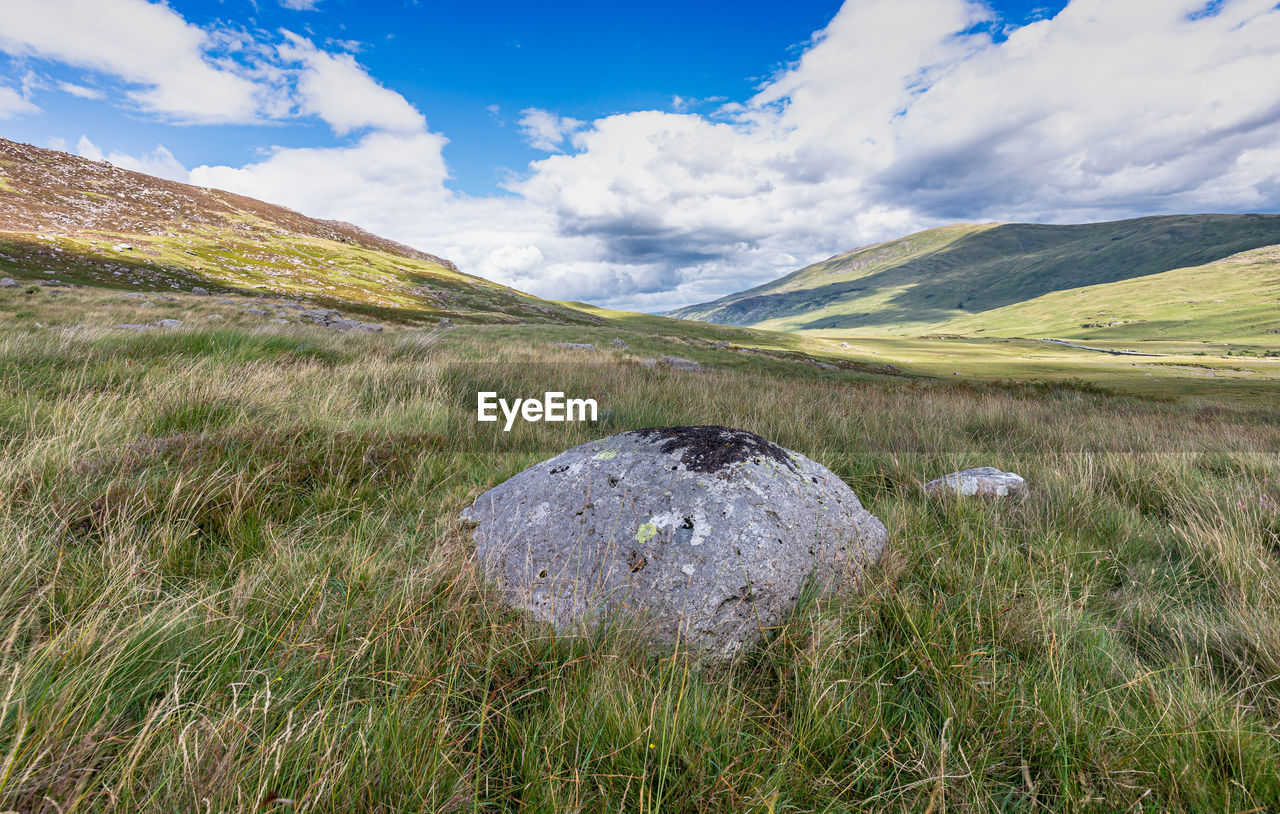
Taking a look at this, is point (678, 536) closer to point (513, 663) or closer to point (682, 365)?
point (513, 663)

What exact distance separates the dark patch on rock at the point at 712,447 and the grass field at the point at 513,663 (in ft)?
2.83

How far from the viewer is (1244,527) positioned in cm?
291

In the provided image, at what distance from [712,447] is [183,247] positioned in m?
106

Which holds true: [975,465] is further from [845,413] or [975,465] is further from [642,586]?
[642,586]

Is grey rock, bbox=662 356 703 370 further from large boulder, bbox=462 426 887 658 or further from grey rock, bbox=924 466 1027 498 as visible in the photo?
large boulder, bbox=462 426 887 658

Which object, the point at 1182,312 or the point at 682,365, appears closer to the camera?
the point at 682,365

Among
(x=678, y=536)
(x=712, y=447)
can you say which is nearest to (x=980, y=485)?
(x=712, y=447)

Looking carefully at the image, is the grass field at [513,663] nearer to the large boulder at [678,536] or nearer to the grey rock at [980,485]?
the large boulder at [678,536]

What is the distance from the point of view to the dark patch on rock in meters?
2.79

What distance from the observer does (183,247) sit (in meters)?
75.7

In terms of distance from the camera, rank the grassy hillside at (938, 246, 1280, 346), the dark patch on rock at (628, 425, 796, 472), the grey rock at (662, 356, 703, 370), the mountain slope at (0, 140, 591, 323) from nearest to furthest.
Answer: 1. the dark patch on rock at (628, 425, 796, 472)
2. the grey rock at (662, 356, 703, 370)
3. the mountain slope at (0, 140, 591, 323)
4. the grassy hillside at (938, 246, 1280, 346)

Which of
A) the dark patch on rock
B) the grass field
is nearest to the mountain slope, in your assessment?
the grass field

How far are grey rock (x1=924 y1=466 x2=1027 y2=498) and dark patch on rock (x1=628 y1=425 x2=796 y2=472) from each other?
152cm

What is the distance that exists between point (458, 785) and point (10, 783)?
0.95 metres
